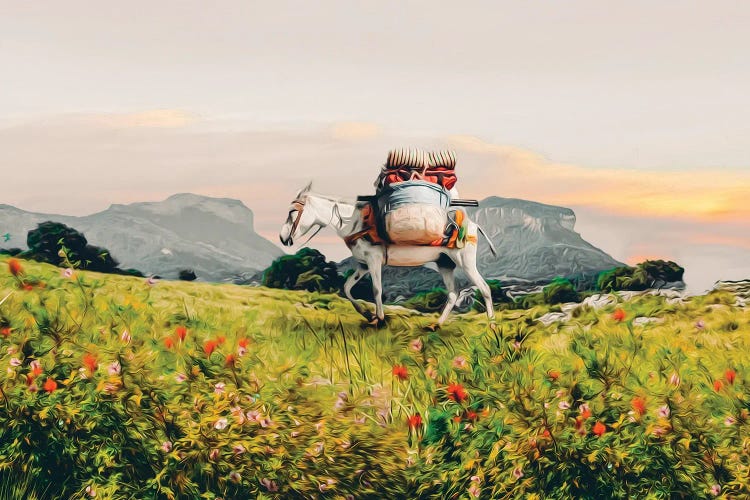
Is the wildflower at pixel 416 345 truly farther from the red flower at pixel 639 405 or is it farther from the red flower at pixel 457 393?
the red flower at pixel 639 405

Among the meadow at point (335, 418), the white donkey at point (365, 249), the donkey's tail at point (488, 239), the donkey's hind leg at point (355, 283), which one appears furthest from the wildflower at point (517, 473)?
the donkey's tail at point (488, 239)

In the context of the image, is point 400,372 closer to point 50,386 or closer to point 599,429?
point 599,429

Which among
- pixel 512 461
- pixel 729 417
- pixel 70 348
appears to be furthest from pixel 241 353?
pixel 729 417

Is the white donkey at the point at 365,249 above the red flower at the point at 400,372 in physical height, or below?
above

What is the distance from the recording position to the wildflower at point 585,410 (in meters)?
7.74

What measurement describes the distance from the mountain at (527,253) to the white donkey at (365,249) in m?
1.61

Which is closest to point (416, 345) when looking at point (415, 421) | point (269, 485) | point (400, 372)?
point (400, 372)

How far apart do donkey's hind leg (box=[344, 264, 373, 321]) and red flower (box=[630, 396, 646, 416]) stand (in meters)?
2.99

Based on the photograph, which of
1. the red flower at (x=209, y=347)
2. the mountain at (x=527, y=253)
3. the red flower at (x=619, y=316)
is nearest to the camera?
the red flower at (x=209, y=347)

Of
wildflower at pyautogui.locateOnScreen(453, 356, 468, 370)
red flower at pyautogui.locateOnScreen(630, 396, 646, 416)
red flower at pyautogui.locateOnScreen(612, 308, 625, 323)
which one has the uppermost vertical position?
red flower at pyautogui.locateOnScreen(612, 308, 625, 323)

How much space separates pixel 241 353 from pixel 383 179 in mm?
2606

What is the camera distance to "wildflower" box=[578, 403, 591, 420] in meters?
7.74

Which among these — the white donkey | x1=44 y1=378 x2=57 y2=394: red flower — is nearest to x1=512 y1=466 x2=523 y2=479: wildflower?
the white donkey

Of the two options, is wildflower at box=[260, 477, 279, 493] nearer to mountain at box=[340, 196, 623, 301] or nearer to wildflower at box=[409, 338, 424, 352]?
wildflower at box=[409, 338, 424, 352]
